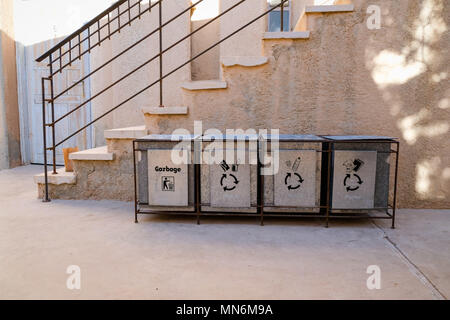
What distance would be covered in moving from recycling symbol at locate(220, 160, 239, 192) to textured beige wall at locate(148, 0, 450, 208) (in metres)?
0.68

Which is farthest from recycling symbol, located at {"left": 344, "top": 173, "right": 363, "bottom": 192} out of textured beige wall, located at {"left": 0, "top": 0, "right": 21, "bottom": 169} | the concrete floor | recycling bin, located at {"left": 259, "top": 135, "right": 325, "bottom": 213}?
textured beige wall, located at {"left": 0, "top": 0, "right": 21, "bottom": 169}

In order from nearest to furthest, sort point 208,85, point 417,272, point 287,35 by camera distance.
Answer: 1. point 417,272
2. point 287,35
3. point 208,85

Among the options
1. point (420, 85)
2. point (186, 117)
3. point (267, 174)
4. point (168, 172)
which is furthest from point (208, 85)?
point (420, 85)

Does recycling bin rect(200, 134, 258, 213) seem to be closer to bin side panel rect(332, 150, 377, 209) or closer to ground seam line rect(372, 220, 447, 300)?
bin side panel rect(332, 150, 377, 209)

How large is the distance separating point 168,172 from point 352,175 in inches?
60.7

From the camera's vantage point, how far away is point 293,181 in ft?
8.99

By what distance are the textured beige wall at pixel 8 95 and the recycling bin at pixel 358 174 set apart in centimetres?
546

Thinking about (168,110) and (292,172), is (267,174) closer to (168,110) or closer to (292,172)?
(292,172)

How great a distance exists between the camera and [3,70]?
550 centimetres

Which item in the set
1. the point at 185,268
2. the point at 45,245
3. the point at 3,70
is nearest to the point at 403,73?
the point at 185,268

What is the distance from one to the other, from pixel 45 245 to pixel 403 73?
11.2ft

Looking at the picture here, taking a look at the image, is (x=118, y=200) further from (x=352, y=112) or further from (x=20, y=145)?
(x=20, y=145)

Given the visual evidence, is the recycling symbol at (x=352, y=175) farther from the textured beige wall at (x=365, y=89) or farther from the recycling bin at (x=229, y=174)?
the recycling bin at (x=229, y=174)

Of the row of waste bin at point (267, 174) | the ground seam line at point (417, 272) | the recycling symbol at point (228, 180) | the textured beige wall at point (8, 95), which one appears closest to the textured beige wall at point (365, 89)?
the row of waste bin at point (267, 174)
